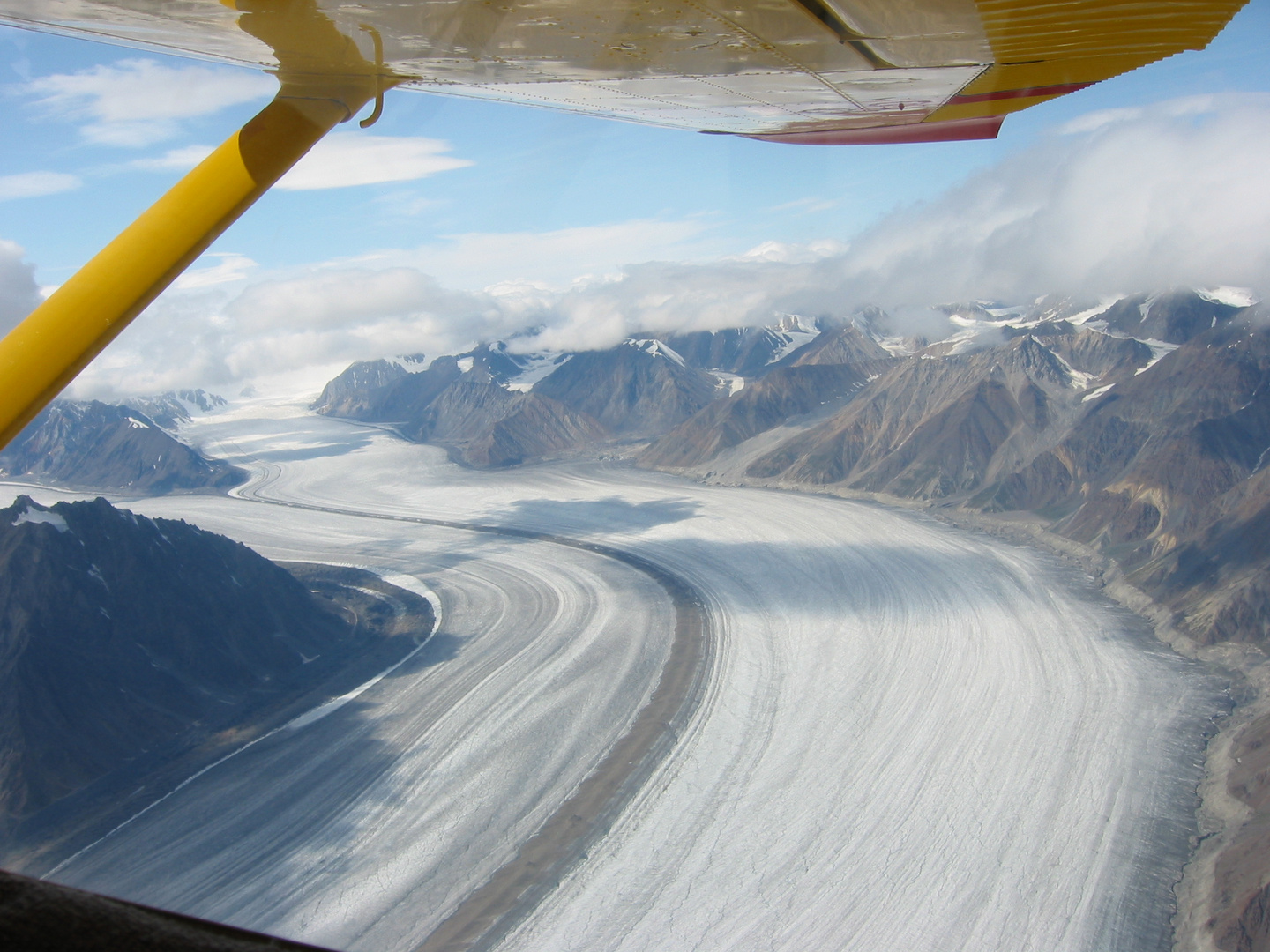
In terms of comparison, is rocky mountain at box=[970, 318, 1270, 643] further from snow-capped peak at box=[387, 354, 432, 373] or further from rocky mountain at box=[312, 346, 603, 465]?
snow-capped peak at box=[387, 354, 432, 373]

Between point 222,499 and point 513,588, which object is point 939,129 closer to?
point 513,588

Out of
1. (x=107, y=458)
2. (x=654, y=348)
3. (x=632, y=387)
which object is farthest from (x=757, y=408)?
(x=107, y=458)

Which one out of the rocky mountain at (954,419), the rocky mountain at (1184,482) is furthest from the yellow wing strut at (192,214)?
the rocky mountain at (954,419)

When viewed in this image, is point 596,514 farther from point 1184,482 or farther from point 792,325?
point 792,325

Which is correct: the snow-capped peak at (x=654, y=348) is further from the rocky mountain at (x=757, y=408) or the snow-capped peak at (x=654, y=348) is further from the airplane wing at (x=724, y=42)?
the airplane wing at (x=724, y=42)

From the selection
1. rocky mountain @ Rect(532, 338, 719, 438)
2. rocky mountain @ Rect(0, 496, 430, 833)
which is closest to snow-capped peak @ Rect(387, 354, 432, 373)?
rocky mountain @ Rect(532, 338, 719, 438)

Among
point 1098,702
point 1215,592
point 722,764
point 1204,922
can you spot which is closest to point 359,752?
point 722,764
